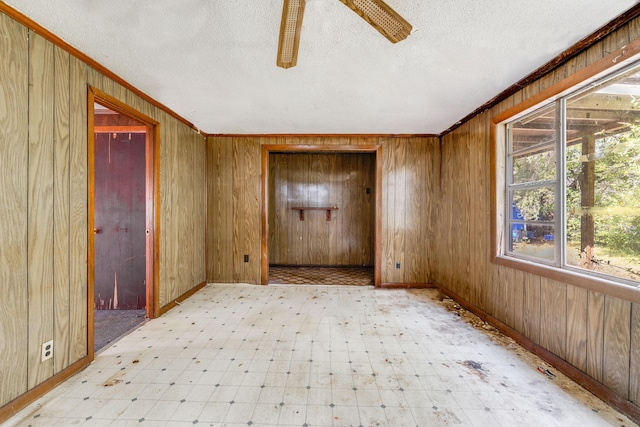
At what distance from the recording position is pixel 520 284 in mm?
2471

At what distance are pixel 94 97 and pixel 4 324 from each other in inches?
69.7

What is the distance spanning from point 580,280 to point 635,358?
19.4 inches

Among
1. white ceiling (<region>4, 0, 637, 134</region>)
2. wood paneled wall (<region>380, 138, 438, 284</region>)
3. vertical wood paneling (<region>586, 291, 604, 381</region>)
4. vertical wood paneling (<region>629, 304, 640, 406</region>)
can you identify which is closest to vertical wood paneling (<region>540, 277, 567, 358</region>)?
vertical wood paneling (<region>586, 291, 604, 381</region>)

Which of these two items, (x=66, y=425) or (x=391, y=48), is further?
(x=391, y=48)

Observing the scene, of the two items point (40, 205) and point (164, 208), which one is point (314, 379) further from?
point (164, 208)

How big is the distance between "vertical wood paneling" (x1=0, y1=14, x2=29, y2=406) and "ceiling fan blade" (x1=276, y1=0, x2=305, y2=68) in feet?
5.24

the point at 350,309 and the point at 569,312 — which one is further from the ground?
the point at 569,312

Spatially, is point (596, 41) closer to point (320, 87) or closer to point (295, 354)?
point (320, 87)

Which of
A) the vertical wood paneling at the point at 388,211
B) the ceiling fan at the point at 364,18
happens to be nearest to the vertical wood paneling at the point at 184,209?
the ceiling fan at the point at 364,18

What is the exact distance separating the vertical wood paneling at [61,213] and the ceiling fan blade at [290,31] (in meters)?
1.60

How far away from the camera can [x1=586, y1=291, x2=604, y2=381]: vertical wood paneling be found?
5.77 feet

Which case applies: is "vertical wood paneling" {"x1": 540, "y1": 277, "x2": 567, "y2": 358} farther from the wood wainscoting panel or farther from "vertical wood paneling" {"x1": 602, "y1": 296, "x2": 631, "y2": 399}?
"vertical wood paneling" {"x1": 602, "y1": 296, "x2": 631, "y2": 399}

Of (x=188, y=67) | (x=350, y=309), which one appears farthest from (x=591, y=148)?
(x=188, y=67)

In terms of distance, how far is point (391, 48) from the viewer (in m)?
1.90
